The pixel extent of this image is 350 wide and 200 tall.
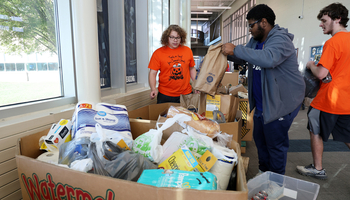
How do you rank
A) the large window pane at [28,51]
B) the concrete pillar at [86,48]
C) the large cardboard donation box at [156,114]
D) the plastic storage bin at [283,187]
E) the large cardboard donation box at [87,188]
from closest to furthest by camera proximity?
1. the large cardboard donation box at [87,188]
2. the plastic storage bin at [283,187]
3. the large window pane at [28,51]
4. the large cardboard donation box at [156,114]
5. the concrete pillar at [86,48]

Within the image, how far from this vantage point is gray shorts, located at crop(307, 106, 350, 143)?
6.35 ft

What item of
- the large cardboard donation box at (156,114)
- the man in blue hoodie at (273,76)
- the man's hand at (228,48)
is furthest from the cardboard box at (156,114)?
the man's hand at (228,48)

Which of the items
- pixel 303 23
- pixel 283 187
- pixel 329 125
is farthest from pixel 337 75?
pixel 303 23

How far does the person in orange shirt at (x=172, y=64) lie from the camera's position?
2.30 metres

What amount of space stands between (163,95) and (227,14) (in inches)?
650

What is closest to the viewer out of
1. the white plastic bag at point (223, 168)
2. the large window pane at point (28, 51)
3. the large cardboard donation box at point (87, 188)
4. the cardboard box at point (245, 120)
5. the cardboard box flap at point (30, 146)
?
the large cardboard donation box at point (87, 188)

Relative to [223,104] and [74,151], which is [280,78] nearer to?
[223,104]

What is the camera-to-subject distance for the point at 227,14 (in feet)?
55.4

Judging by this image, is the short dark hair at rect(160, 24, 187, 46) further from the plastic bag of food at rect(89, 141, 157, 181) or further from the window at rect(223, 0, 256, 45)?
the window at rect(223, 0, 256, 45)

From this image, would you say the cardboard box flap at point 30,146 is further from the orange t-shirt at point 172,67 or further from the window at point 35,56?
the orange t-shirt at point 172,67

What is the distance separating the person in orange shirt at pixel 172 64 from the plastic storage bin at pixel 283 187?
133 cm

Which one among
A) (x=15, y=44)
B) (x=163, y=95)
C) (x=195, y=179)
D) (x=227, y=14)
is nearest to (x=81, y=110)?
(x=15, y=44)

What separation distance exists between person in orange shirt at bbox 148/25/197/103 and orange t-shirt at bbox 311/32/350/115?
4.15ft

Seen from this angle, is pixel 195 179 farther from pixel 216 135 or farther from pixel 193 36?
pixel 193 36
